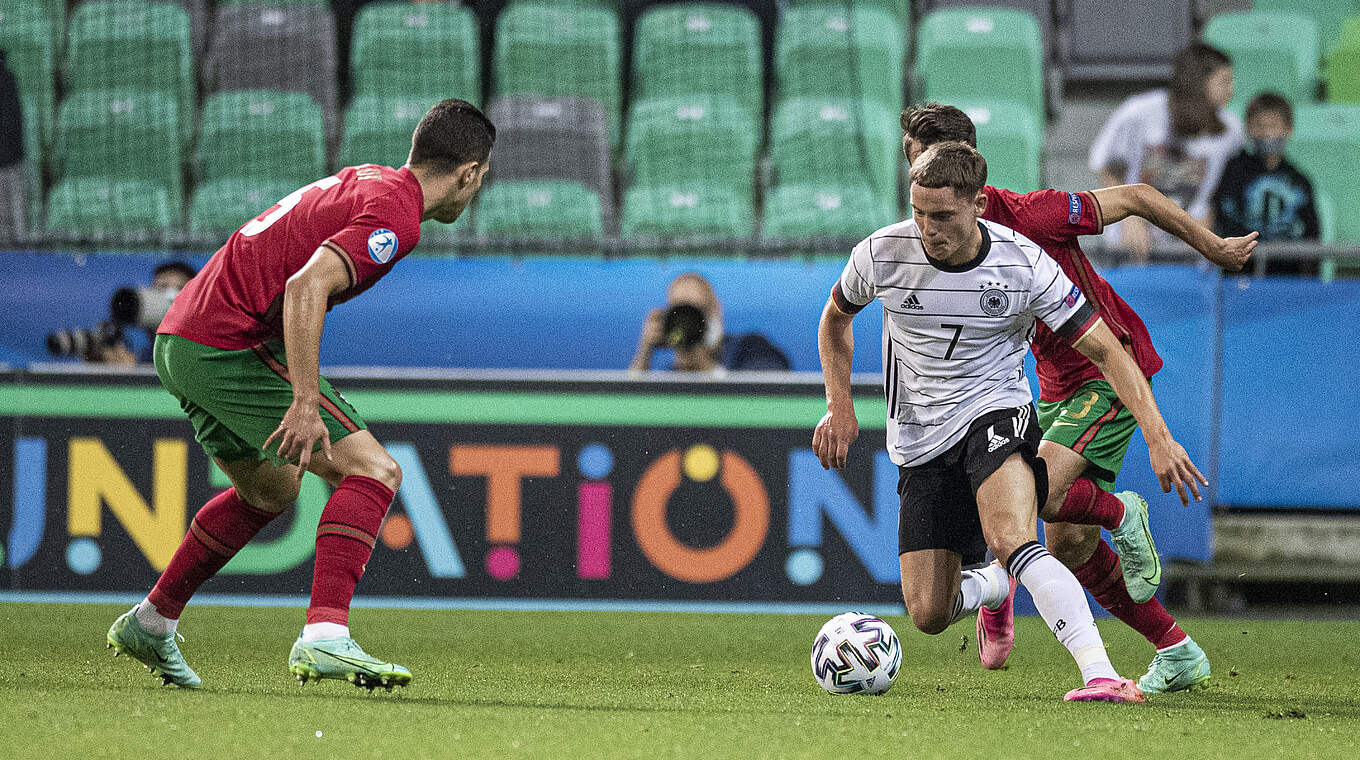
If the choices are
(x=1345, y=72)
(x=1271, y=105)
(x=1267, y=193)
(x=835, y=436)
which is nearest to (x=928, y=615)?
(x=835, y=436)

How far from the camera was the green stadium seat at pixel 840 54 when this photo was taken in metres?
10.3

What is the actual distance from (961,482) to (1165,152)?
15.0ft

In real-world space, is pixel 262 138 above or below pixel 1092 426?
above

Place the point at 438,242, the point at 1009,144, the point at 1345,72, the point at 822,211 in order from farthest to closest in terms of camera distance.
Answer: the point at 1345,72, the point at 1009,144, the point at 822,211, the point at 438,242

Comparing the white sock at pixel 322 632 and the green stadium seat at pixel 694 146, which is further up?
the green stadium seat at pixel 694 146

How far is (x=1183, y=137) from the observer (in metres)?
8.55

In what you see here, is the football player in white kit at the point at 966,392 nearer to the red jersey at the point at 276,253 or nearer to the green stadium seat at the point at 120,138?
the red jersey at the point at 276,253

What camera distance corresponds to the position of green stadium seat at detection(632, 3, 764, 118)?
10.2 meters

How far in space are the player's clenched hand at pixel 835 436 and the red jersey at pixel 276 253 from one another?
1319 mm

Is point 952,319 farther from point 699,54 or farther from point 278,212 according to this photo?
point 699,54

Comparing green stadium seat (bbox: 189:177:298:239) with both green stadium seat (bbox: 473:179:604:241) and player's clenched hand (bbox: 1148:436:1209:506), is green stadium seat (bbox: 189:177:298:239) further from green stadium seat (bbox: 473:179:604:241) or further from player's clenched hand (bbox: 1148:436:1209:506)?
player's clenched hand (bbox: 1148:436:1209:506)

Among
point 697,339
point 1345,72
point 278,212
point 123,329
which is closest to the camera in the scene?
point 278,212

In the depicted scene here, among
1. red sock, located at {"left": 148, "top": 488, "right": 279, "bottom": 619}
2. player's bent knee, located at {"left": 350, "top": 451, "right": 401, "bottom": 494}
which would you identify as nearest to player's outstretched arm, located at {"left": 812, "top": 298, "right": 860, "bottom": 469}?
player's bent knee, located at {"left": 350, "top": 451, "right": 401, "bottom": 494}

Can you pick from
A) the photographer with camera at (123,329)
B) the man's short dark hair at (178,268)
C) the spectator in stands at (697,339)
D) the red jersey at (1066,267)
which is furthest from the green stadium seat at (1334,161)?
the photographer with camera at (123,329)
